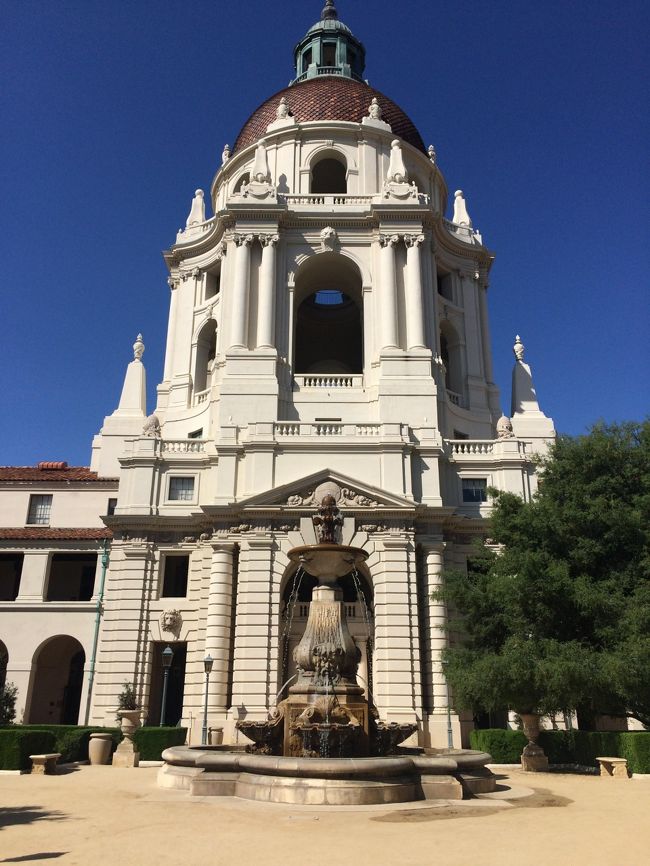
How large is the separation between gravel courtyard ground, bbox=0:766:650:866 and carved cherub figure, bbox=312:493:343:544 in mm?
7302

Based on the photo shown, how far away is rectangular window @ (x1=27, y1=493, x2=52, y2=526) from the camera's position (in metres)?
44.1

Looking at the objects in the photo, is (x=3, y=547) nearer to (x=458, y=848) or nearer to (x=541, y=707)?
(x=541, y=707)

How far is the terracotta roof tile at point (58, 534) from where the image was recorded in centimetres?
4147

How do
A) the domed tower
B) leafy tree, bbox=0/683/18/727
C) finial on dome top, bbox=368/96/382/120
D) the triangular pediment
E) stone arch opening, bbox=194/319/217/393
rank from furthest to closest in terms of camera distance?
1. finial on dome top, bbox=368/96/382/120
2. stone arch opening, bbox=194/319/217/393
3. leafy tree, bbox=0/683/18/727
4. the triangular pediment
5. the domed tower

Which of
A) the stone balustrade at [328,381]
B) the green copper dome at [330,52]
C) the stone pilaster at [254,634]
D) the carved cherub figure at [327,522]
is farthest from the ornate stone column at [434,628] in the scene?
the green copper dome at [330,52]

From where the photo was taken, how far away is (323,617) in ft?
62.1

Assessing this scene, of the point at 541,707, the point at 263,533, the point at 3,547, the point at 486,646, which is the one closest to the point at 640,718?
the point at 541,707

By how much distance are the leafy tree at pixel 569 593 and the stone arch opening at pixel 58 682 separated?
24744mm

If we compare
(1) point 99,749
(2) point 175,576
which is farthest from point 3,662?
(1) point 99,749

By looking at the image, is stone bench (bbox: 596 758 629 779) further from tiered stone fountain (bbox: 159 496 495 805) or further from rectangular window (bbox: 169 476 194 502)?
rectangular window (bbox: 169 476 194 502)

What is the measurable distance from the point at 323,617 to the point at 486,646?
13.3 meters

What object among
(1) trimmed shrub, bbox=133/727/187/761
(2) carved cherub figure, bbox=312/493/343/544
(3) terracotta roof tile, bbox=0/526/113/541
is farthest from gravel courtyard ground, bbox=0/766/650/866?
(3) terracotta roof tile, bbox=0/526/113/541

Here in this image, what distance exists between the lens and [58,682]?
1711 inches

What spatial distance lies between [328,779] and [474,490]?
1024 inches
